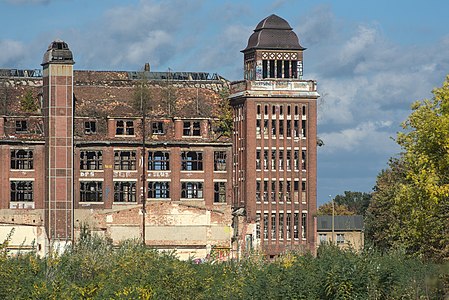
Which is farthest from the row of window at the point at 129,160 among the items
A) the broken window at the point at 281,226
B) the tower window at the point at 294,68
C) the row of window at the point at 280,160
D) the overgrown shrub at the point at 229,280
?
the overgrown shrub at the point at 229,280

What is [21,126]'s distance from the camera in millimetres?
87062

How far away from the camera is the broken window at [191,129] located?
293 feet

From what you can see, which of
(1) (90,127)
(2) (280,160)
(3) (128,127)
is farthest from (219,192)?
(1) (90,127)

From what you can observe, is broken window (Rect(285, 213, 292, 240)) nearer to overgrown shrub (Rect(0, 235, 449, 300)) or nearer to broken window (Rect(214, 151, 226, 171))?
broken window (Rect(214, 151, 226, 171))

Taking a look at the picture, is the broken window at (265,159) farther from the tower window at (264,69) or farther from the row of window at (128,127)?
the tower window at (264,69)

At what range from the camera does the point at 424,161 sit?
58.0 m

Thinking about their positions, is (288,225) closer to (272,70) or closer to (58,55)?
(272,70)

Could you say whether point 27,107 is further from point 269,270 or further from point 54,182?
point 269,270

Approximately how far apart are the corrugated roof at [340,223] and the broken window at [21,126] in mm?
33640

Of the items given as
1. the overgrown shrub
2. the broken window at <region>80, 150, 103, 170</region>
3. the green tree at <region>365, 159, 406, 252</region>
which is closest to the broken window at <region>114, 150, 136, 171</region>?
the broken window at <region>80, 150, 103, 170</region>

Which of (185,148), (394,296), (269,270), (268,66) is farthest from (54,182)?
(394,296)

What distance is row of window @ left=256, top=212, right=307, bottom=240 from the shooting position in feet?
286

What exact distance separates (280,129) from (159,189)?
29.7 ft

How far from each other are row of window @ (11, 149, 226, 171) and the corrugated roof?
25.5 m
